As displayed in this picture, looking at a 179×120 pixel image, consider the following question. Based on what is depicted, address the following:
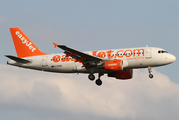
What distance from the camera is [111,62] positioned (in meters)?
45.5

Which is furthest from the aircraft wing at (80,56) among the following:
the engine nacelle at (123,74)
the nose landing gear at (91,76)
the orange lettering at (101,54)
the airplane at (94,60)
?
the engine nacelle at (123,74)

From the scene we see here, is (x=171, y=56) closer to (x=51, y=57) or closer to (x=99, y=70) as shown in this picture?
(x=99, y=70)

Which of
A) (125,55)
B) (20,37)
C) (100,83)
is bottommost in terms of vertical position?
(100,83)

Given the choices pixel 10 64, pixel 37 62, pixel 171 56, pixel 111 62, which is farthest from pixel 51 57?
pixel 171 56

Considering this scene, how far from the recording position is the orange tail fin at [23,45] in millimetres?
52031

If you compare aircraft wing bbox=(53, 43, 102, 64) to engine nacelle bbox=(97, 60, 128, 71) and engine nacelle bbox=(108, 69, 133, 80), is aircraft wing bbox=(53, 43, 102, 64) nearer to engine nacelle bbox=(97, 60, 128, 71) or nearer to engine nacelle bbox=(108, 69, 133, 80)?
engine nacelle bbox=(97, 60, 128, 71)

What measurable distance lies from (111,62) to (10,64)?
1548 centimetres

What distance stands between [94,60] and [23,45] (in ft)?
42.5

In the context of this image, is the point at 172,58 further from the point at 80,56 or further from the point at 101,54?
the point at 80,56

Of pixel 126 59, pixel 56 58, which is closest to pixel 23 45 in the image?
pixel 56 58

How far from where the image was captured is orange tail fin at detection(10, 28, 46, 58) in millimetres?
52031

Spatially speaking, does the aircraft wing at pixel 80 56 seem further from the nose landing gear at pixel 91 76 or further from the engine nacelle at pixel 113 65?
the nose landing gear at pixel 91 76

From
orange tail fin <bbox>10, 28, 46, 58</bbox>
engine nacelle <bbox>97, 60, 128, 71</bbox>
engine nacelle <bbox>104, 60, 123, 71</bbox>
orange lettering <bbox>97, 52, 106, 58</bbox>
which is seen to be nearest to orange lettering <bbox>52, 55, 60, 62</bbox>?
orange tail fin <bbox>10, 28, 46, 58</bbox>

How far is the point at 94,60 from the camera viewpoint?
45.9 metres
